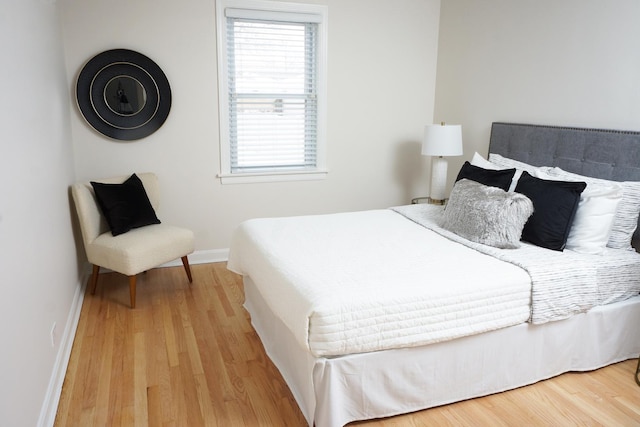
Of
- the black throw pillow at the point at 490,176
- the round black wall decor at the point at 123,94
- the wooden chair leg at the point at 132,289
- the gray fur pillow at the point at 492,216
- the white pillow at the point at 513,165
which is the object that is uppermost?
the round black wall decor at the point at 123,94

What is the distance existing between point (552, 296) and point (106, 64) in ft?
11.4

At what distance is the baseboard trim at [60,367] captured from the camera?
7.12ft

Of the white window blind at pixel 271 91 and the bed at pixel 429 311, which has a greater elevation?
the white window blind at pixel 271 91

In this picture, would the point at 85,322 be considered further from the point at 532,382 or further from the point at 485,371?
the point at 532,382

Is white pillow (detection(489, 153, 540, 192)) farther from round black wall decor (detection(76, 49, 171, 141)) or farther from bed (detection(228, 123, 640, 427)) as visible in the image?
round black wall decor (detection(76, 49, 171, 141))

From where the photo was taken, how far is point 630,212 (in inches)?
110

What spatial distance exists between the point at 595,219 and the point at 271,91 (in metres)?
2.79

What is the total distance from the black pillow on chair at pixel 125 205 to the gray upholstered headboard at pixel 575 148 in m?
2.79

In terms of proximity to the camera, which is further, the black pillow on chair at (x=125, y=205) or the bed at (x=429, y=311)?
the black pillow on chair at (x=125, y=205)

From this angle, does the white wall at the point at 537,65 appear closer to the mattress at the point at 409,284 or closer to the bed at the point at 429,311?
the bed at the point at 429,311

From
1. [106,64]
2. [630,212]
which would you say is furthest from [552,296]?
[106,64]

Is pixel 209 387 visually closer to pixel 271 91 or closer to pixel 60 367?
pixel 60 367

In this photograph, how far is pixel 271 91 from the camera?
4.39 meters

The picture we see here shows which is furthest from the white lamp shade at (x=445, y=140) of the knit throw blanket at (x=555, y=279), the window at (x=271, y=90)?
the knit throw blanket at (x=555, y=279)
